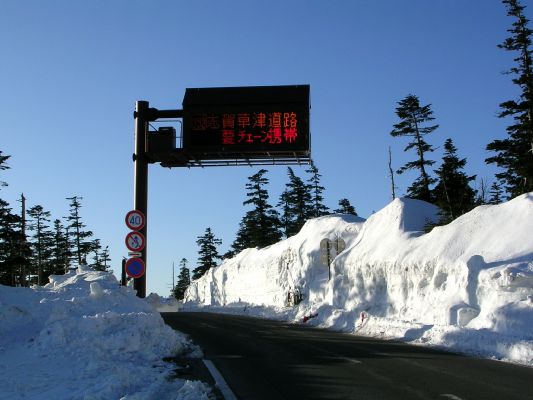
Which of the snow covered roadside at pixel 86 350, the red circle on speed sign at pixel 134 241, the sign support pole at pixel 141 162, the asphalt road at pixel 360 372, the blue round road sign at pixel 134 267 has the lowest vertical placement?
the asphalt road at pixel 360 372

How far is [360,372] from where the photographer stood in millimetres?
10555

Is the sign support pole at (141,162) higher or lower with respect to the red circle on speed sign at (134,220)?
higher

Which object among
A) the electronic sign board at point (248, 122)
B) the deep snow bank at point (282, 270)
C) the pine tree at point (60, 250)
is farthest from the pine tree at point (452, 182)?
the pine tree at point (60, 250)

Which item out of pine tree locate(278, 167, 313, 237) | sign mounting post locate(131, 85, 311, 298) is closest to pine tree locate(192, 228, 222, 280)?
pine tree locate(278, 167, 313, 237)

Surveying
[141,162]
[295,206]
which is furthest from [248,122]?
[295,206]

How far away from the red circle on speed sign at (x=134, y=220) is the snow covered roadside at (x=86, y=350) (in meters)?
1.98

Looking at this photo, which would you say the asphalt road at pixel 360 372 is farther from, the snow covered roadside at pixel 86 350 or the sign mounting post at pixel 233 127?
the sign mounting post at pixel 233 127

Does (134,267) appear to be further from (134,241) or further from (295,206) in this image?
(295,206)

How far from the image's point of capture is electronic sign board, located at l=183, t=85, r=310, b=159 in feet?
74.9

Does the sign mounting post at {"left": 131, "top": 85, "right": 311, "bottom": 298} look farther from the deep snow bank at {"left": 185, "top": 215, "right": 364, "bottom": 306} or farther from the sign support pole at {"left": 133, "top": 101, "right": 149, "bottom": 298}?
the deep snow bank at {"left": 185, "top": 215, "right": 364, "bottom": 306}

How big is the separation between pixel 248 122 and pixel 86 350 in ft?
45.7

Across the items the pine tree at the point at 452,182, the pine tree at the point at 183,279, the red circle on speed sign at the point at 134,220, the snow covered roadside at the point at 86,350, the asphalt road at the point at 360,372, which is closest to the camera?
the snow covered roadside at the point at 86,350

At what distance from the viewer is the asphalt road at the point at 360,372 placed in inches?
337

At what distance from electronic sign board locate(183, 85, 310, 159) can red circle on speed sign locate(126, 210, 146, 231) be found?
7.05 meters
